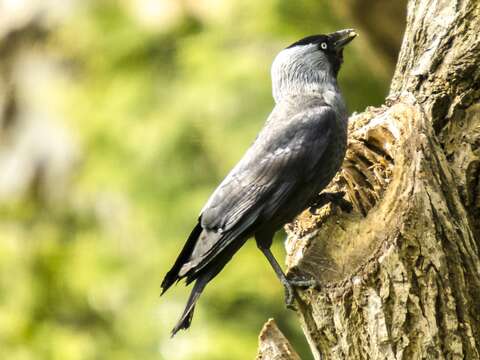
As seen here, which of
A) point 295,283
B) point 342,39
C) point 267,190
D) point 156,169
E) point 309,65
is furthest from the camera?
point 156,169

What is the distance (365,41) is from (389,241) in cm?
443

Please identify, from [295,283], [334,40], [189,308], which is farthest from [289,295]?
[334,40]

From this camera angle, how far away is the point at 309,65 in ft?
17.7

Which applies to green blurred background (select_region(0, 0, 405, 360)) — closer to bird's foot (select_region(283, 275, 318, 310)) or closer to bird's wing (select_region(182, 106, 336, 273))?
bird's wing (select_region(182, 106, 336, 273))

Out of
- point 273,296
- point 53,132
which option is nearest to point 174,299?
point 273,296

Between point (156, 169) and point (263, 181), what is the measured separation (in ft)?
15.8

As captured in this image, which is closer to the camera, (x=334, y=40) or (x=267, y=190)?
(x=267, y=190)

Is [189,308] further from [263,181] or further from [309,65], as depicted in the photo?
[309,65]

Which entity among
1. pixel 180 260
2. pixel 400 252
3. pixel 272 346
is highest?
pixel 180 260

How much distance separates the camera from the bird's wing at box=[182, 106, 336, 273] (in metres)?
4.57

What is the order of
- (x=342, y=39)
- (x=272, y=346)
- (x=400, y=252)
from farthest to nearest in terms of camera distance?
(x=342, y=39) < (x=272, y=346) < (x=400, y=252)

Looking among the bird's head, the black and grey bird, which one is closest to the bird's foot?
the black and grey bird

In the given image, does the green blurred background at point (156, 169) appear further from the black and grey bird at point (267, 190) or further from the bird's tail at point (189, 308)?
the bird's tail at point (189, 308)

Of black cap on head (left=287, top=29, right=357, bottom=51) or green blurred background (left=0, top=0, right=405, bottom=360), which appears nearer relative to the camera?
black cap on head (left=287, top=29, right=357, bottom=51)
